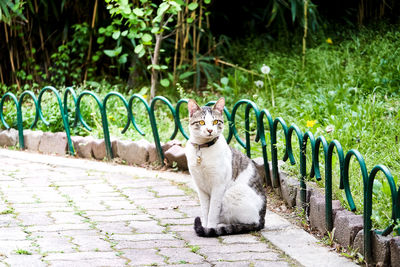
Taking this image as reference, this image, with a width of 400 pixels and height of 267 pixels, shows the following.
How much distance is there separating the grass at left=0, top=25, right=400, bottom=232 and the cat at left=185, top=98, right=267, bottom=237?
1.98ft

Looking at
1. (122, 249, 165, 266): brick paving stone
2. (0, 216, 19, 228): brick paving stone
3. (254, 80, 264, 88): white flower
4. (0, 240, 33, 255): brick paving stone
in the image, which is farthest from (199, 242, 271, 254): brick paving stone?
(254, 80, 264, 88): white flower

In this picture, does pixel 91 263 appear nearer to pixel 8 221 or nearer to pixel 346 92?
pixel 8 221

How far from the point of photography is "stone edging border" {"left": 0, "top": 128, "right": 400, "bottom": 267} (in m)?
3.20

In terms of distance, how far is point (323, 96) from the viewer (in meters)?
6.64

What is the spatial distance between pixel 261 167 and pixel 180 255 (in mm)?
1657

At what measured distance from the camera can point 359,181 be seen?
13.9 feet

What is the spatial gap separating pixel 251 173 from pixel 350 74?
11.3 ft

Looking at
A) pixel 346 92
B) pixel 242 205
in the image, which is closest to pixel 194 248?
pixel 242 205

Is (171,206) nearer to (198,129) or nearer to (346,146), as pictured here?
(198,129)

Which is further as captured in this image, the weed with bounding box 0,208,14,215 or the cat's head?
the weed with bounding box 0,208,14,215

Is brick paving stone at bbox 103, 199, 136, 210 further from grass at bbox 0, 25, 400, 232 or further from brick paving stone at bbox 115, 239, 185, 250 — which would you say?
grass at bbox 0, 25, 400, 232

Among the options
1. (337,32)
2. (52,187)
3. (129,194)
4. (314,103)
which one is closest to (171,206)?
(129,194)

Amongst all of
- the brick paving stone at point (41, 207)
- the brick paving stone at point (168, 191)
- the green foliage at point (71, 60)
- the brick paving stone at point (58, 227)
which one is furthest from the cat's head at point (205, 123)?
the green foliage at point (71, 60)

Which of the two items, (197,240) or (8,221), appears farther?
(8,221)
